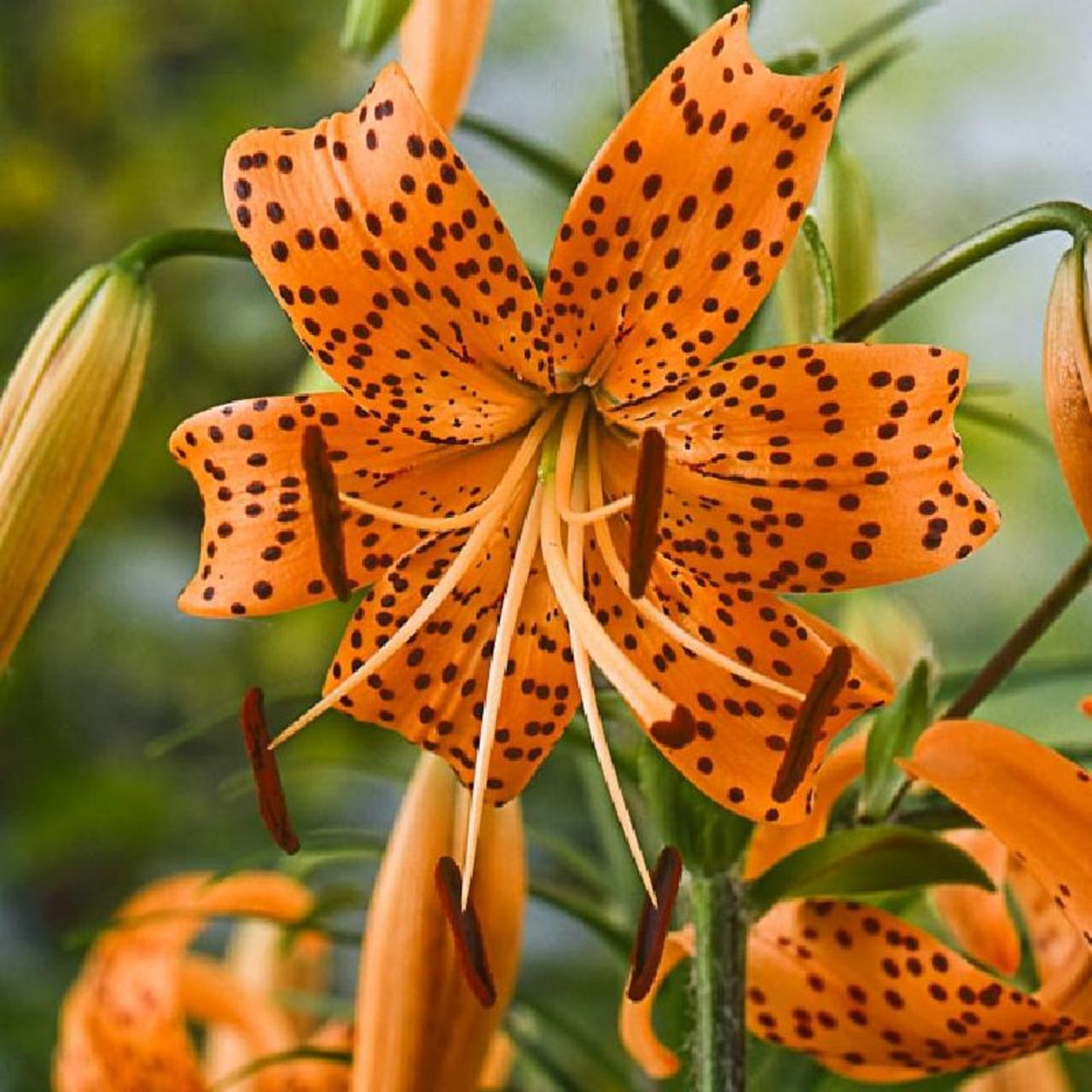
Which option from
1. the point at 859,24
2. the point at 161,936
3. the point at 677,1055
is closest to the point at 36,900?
the point at 161,936

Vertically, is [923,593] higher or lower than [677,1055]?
lower

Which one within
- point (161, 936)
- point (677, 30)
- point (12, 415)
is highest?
point (677, 30)

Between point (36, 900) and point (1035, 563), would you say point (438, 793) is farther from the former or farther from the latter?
point (1035, 563)

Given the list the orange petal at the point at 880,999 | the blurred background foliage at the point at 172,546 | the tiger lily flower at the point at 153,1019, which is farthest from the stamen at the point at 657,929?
the blurred background foliage at the point at 172,546

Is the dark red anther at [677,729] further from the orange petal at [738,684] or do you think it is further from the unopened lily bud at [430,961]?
the unopened lily bud at [430,961]

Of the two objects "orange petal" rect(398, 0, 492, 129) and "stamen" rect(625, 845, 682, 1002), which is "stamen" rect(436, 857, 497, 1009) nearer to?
"stamen" rect(625, 845, 682, 1002)

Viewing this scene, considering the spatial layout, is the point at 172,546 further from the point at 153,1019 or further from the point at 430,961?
the point at 430,961

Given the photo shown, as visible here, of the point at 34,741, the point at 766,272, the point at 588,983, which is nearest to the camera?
the point at 766,272
